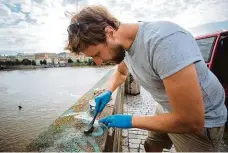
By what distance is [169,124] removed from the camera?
1403 mm

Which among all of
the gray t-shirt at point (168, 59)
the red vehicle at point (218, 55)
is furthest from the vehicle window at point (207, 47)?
the gray t-shirt at point (168, 59)

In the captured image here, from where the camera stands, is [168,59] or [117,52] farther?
[117,52]

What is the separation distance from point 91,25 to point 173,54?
30.3 inches

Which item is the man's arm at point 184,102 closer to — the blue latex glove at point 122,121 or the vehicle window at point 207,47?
the blue latex glove at point 122,121

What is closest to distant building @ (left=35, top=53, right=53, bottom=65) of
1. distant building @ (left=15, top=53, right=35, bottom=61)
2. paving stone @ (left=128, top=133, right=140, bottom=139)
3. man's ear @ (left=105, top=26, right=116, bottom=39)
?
distant building @ (left=15, top=53, right=35, bottom=61)

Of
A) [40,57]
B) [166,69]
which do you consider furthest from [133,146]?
[40,57]

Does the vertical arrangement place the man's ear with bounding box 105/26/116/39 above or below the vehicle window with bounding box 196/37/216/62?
above

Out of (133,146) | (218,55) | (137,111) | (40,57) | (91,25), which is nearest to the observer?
(91,25)

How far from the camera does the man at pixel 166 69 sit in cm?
125

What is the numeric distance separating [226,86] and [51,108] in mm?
34170

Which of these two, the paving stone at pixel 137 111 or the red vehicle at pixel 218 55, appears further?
the paving stone at pixel 137 111

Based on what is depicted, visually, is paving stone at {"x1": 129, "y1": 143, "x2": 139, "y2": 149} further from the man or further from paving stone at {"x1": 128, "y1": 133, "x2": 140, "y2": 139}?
the man

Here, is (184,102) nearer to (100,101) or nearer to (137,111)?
(100,101)

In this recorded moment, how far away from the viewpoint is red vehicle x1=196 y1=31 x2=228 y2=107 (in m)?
4.19
